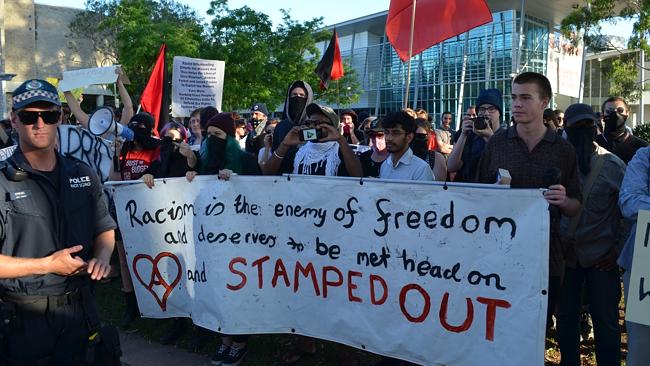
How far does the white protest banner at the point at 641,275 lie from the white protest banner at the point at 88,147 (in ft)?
16.5

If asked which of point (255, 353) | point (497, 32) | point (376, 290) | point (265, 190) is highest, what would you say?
point (497, 32)

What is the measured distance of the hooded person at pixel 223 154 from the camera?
4504 millimetres

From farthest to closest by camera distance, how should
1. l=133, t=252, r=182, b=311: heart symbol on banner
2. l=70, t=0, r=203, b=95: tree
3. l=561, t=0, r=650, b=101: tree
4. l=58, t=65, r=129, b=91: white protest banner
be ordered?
l=70, t=0, r=203, b=95: tree → l=561, t=0, r=650, b=101: tree → l=58, t=65, r=129, b=91: white protest banner → l=133, t=252, r=182, b=311: heart symbol on banner

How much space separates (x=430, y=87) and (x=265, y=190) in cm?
3108

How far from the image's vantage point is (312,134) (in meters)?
4.14

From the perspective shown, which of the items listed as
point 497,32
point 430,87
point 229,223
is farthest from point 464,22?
point 430,87

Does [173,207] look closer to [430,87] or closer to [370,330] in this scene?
[370,330]

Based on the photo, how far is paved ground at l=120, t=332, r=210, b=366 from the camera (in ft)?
15.0

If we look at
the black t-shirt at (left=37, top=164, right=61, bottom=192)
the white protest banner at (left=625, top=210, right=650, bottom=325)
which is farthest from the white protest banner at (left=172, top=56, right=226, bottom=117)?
the white protest banner at (left=625, top=210, right=650, bottom=325)

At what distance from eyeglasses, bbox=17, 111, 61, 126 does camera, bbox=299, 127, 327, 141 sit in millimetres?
1794

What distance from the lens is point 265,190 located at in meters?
4.13

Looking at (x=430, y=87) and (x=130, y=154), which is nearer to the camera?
(x=130, y=154)

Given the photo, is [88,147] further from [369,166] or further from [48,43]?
[48,43]

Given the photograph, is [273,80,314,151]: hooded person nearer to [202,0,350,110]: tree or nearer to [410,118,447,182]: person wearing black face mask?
[410,118,447,182]: person wearing black face mask
